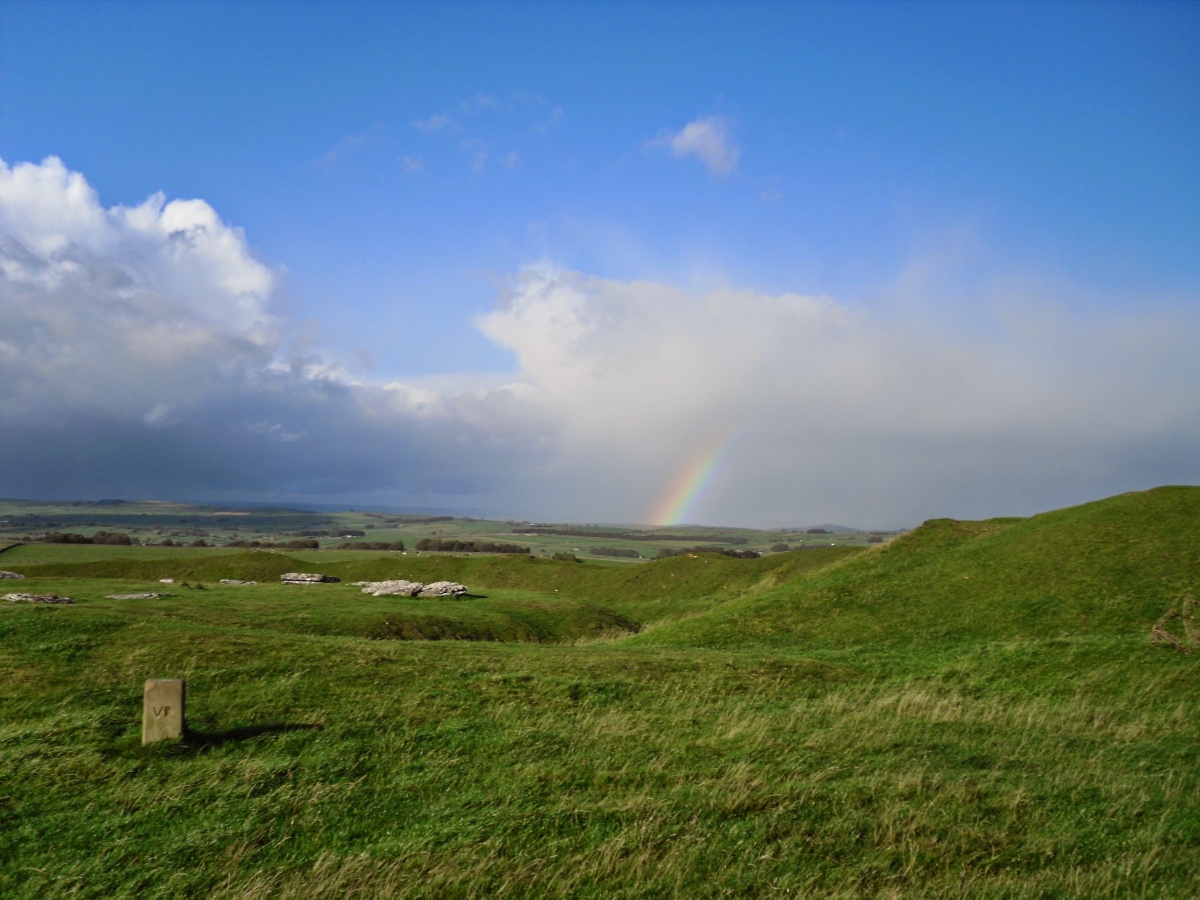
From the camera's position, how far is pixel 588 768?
45.3ft

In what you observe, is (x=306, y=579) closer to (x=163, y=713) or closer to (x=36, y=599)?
(x=36, y=599)

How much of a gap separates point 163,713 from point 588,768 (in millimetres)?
8673

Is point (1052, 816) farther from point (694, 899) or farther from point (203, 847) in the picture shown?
point (203, 847)

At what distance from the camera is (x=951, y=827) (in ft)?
36.9

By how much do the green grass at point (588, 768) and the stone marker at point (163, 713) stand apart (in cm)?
39

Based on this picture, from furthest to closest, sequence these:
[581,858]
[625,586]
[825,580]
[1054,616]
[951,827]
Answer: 1. [625,586]
2. [825,580]
3. [1054,616]
4. [951,827]
5. [581,858]

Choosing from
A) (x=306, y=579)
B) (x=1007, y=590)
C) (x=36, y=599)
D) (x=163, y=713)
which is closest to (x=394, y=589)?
(x=306, y=579)

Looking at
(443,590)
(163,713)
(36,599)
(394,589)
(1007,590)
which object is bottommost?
(443,590)

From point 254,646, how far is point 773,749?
16.6m

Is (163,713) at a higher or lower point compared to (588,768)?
higher

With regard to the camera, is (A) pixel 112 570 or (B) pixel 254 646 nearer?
(B) pixel 254 646

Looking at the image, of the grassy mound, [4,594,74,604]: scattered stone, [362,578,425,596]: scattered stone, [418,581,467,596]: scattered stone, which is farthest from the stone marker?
[418,581,467,596]: scattered stone

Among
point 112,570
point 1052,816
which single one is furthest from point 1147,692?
point 112,570

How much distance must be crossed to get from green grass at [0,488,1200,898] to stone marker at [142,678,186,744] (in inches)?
15.5
